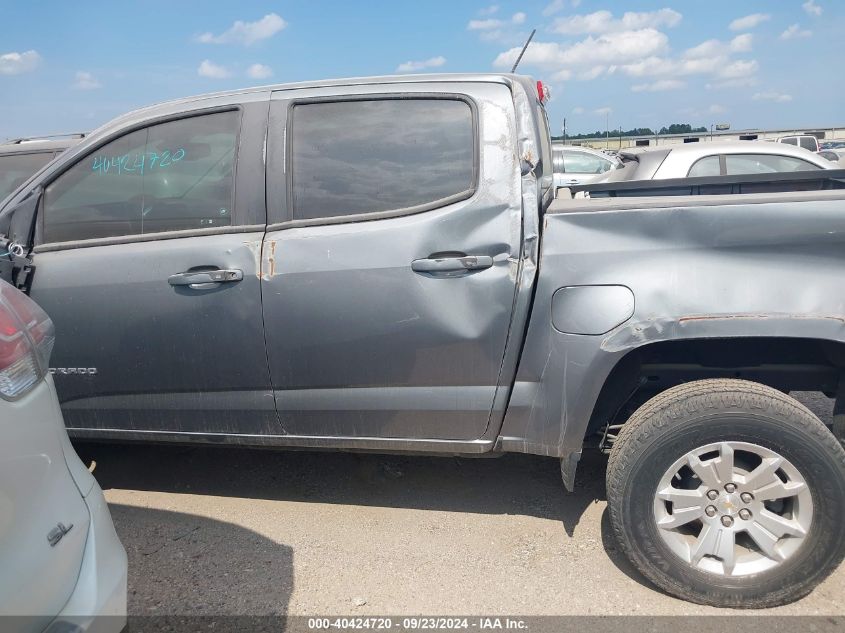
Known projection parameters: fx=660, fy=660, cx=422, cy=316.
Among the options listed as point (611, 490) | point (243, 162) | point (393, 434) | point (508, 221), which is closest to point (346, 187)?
point (243, 162)

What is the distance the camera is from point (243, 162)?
273cm

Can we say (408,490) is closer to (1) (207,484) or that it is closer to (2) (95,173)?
(1) (207,484)

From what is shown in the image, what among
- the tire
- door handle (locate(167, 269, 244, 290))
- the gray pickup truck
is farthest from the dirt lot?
door handle (locate(167, 269, 244, 290))

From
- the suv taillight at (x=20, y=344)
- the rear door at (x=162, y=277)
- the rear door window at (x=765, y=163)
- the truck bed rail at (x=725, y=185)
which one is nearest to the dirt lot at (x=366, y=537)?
the rear door at (x=162, y=277)

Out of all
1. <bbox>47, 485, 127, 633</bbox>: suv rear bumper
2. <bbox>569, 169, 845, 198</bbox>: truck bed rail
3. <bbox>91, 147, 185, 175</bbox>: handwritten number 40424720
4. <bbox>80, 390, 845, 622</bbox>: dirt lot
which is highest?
<bbox>91, 147, 185, 175</bbox>: handwritten number 40424720

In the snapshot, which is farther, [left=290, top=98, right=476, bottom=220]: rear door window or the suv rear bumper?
[left=290, top=98, right=476, bottom=220]: rear door window

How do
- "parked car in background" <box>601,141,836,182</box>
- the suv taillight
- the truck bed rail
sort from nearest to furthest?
1. the suv taillight
2. the truck bed rail
3. "parked car in background" <box>601,141,836,182</box>

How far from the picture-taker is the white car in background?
4.67ft

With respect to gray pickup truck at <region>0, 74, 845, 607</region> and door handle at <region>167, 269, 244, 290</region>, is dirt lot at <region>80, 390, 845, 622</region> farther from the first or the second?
door handle at <region>167, 269, 244, 290</region>

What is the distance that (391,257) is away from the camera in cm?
251

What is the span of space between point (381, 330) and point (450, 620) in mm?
1087

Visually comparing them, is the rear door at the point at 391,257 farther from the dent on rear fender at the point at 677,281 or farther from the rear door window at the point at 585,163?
the rear door window at the point at 585,163

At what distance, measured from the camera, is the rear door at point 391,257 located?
2488mm

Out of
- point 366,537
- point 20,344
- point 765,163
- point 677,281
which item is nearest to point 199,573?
point 366,537
